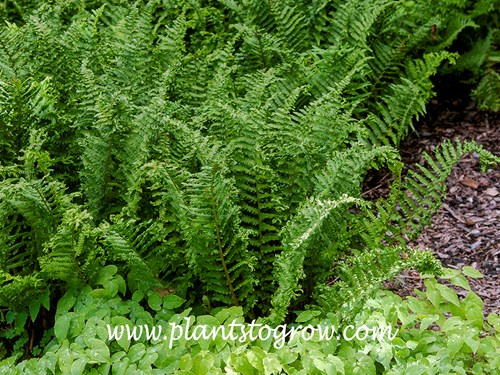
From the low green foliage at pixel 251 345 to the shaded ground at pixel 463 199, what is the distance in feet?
1.29

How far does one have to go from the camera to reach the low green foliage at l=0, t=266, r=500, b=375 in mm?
2686

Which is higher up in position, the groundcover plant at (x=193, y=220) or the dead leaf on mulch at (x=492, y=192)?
the groundcover plant at (x=193, y=220)

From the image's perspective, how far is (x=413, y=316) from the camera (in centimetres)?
294

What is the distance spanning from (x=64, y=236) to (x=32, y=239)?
43cm

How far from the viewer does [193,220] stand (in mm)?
2977

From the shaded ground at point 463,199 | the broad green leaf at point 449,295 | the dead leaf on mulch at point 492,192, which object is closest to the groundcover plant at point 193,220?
the broad green leaf at point 449,295

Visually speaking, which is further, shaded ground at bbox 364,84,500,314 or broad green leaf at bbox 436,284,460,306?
shaded ground at bbox 364,84,500,314

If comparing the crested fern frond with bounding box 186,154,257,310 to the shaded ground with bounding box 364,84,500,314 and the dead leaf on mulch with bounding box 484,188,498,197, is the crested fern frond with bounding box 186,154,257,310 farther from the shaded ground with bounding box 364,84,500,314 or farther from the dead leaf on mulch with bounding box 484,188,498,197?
the dead leaf on mulch with bounding box 484,188,498,197

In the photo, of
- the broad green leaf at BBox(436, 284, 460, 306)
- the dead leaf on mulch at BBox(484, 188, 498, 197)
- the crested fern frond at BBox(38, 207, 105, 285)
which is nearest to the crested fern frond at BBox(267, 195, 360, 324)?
the broad green leaf at BBox(436, 284, 460, 306)

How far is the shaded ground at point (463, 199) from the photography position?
3.87m

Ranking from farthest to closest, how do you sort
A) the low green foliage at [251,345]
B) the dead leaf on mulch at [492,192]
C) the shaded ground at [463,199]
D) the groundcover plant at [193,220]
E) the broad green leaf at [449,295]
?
the dead leaf on mulch at [492,192] < the shaded ground at [463,199] < the broad green leaf at [449,295] < the groundcover plant at [193,220] < the low green foliage at [251,345]

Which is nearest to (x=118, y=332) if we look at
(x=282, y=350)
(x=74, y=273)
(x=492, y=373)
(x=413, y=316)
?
(x=74, y=273)

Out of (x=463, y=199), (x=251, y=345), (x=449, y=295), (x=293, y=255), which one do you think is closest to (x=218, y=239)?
(x=293, y=255)

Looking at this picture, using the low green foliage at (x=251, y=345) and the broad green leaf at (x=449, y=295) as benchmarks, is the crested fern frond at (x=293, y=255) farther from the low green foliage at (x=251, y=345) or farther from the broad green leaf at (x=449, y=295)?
the broad green leaf at (x=449, y=295)
